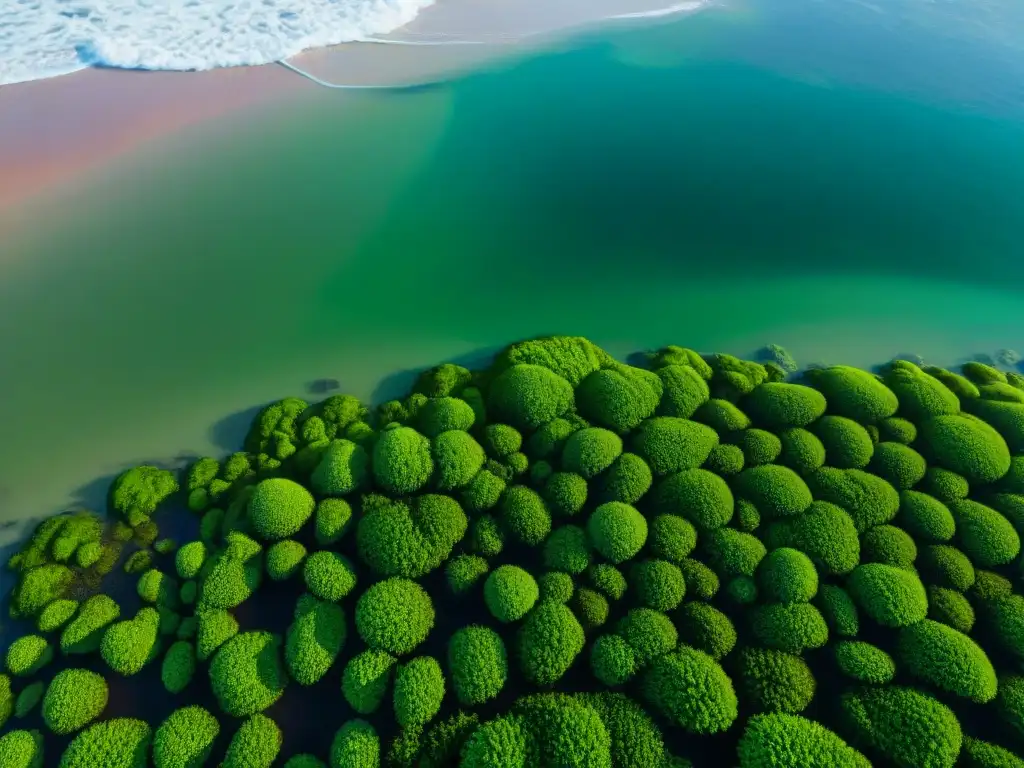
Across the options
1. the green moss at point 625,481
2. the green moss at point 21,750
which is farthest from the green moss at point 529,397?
the green moss at point 21,750

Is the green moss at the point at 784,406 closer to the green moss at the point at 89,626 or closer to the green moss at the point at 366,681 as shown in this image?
the green moss at the point at 366,681

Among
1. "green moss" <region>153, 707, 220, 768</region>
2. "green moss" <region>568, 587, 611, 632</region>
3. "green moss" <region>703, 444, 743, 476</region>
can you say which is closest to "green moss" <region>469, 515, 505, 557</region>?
"green moss" <region>568, 587, 611, 632</region>

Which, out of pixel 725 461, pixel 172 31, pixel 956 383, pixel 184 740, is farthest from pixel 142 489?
pixel 172 31

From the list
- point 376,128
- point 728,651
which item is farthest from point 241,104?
point 728,651

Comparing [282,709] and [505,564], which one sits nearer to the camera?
[282,709]

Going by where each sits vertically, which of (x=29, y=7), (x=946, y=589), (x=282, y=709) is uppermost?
(x=29, y=7)

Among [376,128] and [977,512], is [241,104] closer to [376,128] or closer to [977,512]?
Result: [376,128]
